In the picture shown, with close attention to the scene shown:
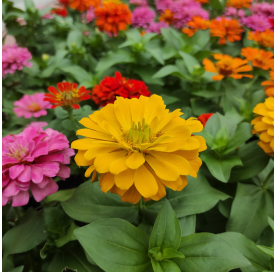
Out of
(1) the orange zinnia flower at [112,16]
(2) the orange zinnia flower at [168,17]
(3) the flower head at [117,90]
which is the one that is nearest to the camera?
(3) the flower head at [117,90]

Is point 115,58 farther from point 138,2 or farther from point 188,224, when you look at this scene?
point 138,2

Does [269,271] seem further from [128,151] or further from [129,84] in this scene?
[129,84]

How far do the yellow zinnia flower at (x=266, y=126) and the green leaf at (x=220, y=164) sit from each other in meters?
0.08

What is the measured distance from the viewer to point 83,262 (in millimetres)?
568

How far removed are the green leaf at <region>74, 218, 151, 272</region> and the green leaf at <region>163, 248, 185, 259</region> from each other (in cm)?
5

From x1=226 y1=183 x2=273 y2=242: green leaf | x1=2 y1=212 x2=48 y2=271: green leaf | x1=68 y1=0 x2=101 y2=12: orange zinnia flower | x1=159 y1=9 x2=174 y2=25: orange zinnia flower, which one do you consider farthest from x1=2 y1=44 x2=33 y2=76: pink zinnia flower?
x1=226 y1=183 x2=273 y2=242: green leaf

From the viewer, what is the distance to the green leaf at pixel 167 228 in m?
0.44

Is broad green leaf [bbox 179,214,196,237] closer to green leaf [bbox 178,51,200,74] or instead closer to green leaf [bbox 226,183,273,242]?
green leaf [bbox 226,183,273,242]

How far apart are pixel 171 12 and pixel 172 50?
1.87 ft

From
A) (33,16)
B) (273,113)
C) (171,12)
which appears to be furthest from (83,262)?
(171,12)

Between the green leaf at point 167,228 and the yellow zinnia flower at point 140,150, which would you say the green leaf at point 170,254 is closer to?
the green leaf at point 167,228

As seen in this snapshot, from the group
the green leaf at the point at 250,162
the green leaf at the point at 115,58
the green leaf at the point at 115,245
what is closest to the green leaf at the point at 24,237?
the green leaf at the point at 115,245

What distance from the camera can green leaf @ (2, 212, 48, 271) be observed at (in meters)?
0.55

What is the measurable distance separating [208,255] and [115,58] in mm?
887
